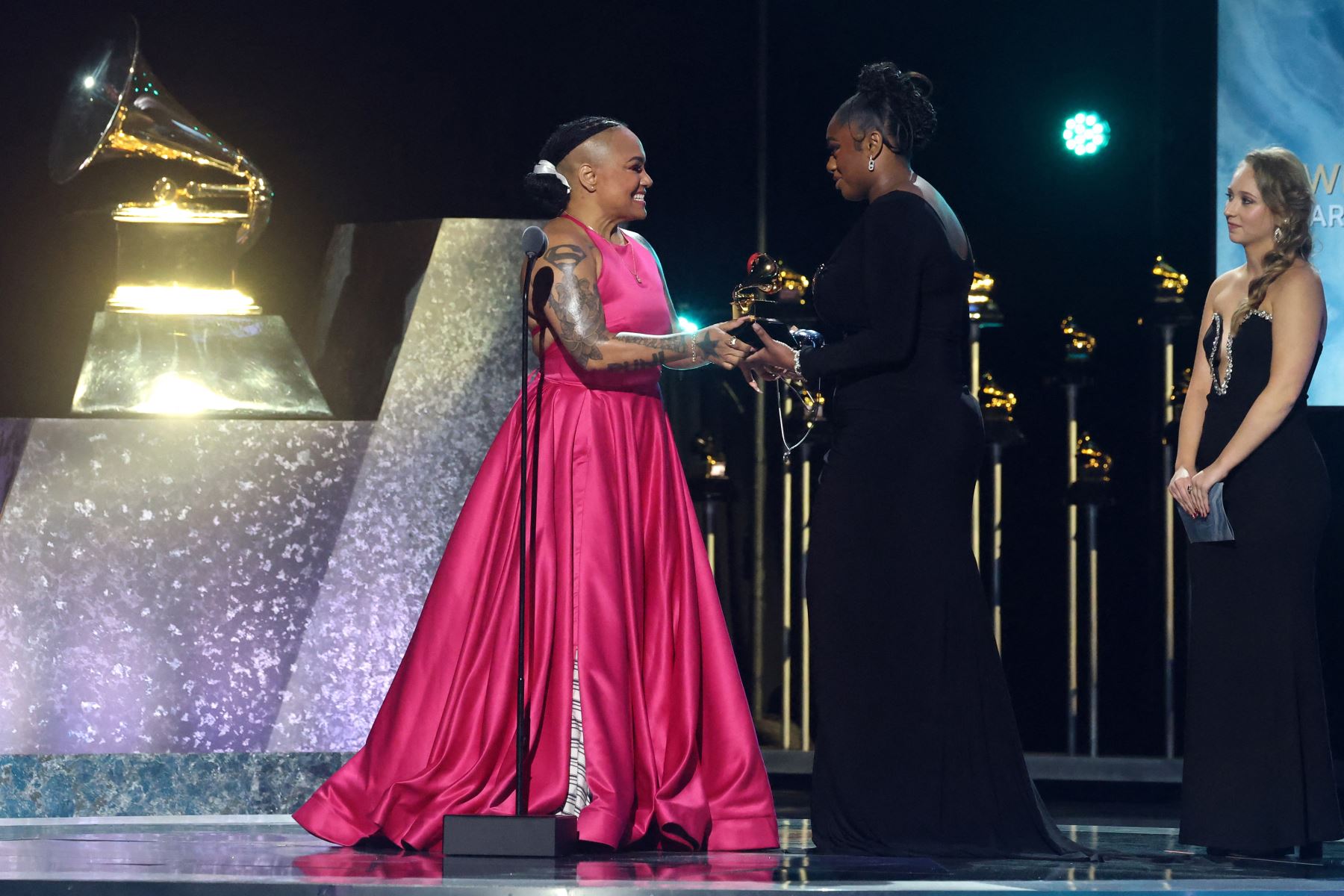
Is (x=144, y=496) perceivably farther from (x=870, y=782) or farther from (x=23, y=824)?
(x=870, y=782)

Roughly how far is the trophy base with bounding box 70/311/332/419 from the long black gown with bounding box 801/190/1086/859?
5.30 ft

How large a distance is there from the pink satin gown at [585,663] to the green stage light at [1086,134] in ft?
8.52

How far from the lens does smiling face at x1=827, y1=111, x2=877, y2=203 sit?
3.14 m

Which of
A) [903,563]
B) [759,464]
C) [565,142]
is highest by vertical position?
[565,142]

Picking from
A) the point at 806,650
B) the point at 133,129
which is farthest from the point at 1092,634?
the point at 133,129

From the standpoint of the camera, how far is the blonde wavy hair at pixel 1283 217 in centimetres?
327

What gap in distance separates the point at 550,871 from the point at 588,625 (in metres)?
0.59

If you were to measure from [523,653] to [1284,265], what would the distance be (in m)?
1.62

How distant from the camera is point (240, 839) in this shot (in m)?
3.39

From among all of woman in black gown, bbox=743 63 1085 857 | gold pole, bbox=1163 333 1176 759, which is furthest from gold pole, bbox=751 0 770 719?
woman in black gown, bbox=743 63 1085 857

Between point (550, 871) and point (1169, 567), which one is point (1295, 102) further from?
point (550, 871)

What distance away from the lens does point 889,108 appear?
3.12 metres

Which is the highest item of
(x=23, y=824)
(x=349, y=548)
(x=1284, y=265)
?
(x=1284, y=265)

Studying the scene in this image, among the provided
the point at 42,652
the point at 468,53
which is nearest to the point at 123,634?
the point at 42,652
